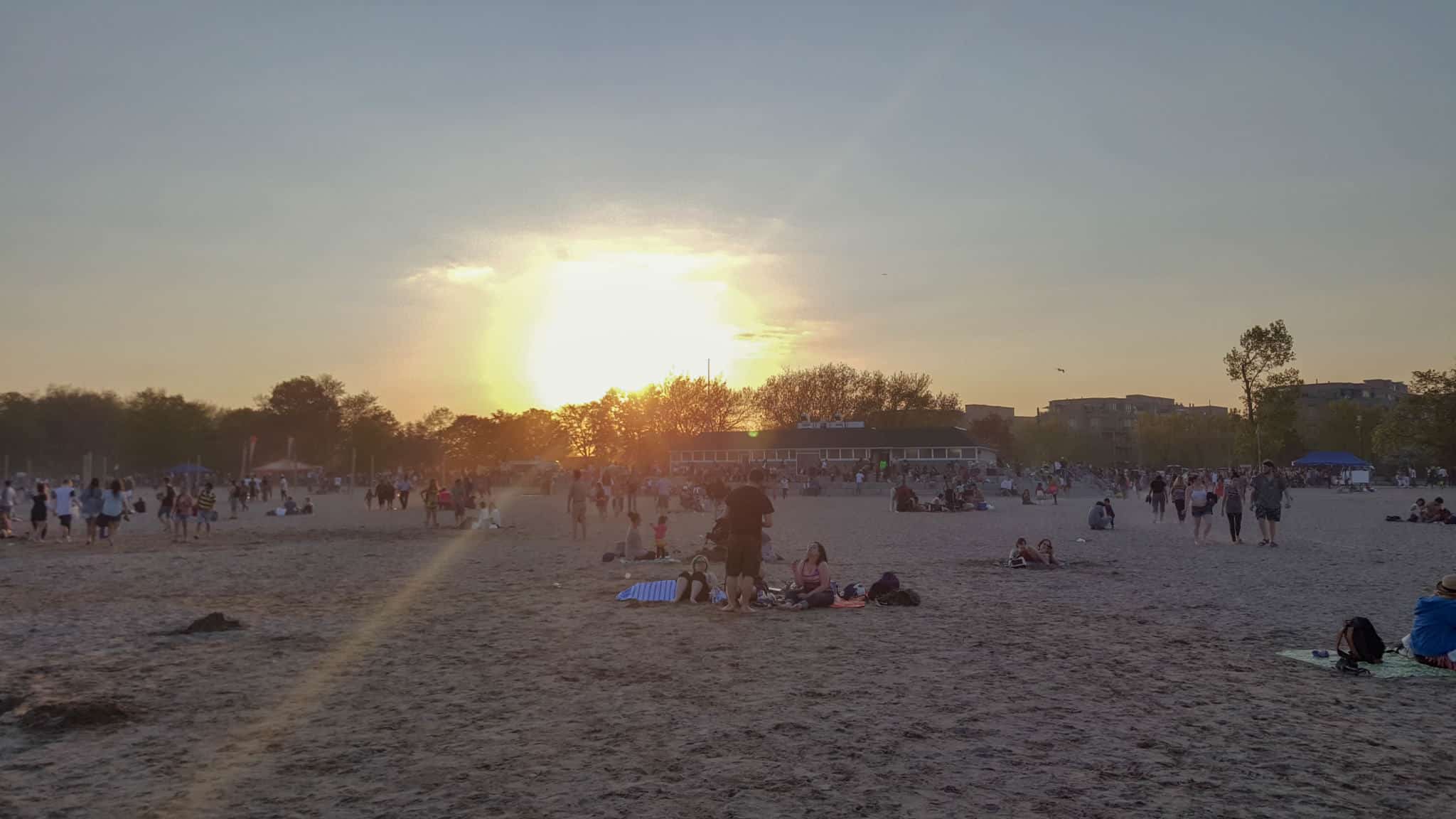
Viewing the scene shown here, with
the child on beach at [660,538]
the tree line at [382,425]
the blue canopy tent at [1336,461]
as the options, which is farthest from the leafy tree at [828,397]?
the child on beach at [660,538]

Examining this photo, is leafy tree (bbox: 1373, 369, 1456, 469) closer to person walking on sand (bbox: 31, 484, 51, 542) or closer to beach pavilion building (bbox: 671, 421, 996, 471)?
beach pavilion building (bbox: 671, 421, 996, 471)

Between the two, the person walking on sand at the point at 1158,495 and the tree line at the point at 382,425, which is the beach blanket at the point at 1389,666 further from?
the tree line at the point at 382,425

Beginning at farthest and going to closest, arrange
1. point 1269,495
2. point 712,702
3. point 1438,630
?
point 1269,495 → point 1438,630 → point 712,702

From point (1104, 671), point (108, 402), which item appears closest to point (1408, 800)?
point (1104, 671)

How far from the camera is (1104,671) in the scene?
878cm

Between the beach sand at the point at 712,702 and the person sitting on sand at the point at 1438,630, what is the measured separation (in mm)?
440

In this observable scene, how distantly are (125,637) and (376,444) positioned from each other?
356 feet

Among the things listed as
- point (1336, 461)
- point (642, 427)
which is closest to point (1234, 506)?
Result: point (1336, 461)

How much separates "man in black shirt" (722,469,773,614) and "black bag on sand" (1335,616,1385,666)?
6.27 m

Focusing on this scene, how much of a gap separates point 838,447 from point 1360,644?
80.9 m

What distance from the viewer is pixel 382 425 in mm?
119875

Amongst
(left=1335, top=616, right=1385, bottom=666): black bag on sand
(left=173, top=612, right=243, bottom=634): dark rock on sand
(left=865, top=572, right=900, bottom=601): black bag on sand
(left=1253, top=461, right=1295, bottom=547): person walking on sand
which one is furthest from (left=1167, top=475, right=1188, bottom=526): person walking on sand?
(left=173, top=612, right=243, bottom=634): dark rock on sand

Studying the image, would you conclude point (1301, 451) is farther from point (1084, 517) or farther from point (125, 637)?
point (125, 637)

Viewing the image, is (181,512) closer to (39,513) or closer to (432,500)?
(39,513)
